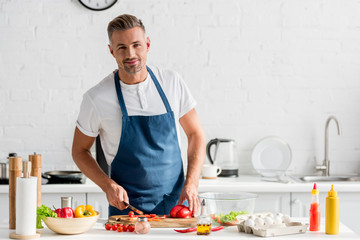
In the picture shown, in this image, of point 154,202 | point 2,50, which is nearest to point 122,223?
point 154,202

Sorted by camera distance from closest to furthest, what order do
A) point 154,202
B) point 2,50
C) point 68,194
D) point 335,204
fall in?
point 335,204, point 154,202, point 68,194, point 2,50

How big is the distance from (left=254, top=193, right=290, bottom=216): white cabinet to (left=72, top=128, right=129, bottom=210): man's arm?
4.62 ft

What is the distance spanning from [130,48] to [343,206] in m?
2.00

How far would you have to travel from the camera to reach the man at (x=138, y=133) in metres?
2.92

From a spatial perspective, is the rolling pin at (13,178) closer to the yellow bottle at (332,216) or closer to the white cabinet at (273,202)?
the yellow bottle at (332,216)

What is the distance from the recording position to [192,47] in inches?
174

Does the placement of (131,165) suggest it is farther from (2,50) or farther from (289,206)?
(2,50)

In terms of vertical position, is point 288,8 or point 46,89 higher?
point 288,8

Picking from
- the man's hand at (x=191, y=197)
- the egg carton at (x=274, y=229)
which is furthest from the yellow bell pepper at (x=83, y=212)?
the egg carton at (x=274, y=229)

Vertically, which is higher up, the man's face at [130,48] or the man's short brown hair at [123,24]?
the man's short brown hair at [123,24]

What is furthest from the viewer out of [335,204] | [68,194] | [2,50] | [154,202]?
[2,50]

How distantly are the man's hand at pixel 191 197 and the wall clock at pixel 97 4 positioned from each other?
2.06 metres

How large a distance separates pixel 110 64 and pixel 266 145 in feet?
4.60

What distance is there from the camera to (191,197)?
2.72 metres
